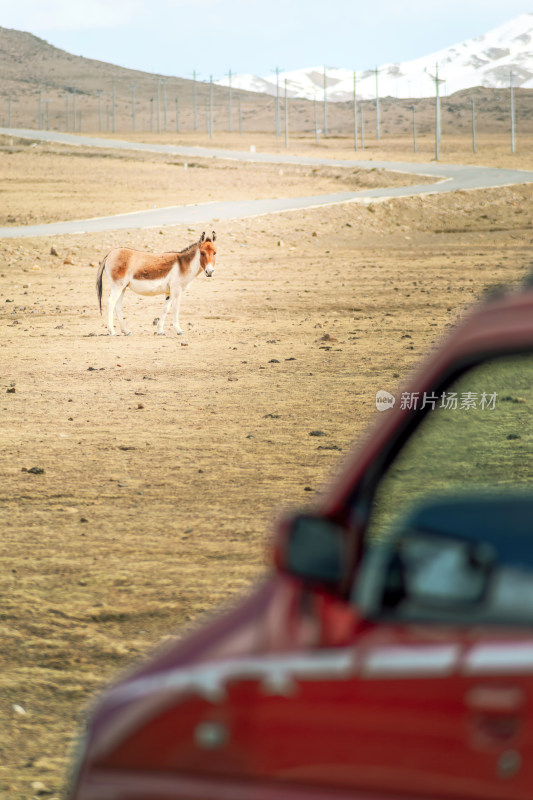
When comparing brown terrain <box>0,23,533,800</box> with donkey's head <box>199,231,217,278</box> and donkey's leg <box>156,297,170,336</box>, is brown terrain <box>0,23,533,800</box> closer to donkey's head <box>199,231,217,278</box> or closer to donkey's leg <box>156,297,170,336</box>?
donkey's leg <box>156,297,170,336</box>

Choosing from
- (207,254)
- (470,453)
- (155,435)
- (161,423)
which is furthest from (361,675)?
(207,254)

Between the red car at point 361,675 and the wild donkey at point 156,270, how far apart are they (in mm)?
12874

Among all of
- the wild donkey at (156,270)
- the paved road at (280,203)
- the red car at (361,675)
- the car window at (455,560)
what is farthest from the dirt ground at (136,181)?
the red car at (361,675)

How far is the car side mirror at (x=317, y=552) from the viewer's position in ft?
5.30

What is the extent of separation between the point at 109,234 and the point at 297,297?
9.79 metres

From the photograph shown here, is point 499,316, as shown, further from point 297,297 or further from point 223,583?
point 297,297

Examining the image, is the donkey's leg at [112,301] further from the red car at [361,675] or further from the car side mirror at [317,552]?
the car side mirror at [317,552]

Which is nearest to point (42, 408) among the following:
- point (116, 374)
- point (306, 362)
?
point (116, 374)

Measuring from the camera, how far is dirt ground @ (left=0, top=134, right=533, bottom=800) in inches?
185

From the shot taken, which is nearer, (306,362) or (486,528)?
(486,528)

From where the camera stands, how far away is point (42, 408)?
10211 millimetres

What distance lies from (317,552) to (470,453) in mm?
6319

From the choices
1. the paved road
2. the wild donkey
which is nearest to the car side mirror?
the wild donkey

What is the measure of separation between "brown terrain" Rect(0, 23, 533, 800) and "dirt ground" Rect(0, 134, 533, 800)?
2 cm
